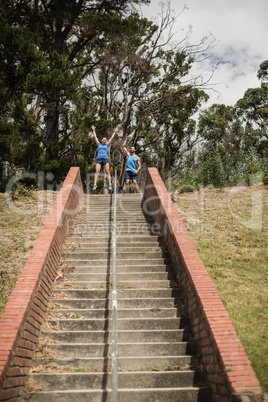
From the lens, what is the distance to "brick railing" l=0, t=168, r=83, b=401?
11.6ft

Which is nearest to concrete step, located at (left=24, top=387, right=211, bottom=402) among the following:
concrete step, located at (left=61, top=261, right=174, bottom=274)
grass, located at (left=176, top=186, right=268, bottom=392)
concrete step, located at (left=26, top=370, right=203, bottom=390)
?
concrete step, located at (left=26, top=370, right=203, bottom=390)

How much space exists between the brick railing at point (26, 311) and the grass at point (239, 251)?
2673 mm

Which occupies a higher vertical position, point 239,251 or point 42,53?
point 42,53

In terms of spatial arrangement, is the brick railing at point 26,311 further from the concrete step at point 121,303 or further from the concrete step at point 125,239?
the concrete step at point 125,239

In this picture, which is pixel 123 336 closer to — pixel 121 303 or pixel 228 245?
pixel 121 303

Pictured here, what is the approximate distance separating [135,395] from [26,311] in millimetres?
1606

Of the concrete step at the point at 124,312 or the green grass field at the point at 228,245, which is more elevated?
the green grass field at the point at 228,245

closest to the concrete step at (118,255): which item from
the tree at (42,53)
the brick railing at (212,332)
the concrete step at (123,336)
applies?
the brick railing at (212,332)

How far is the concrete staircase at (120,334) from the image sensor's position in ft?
12.5

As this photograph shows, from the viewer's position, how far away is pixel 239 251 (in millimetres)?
7312

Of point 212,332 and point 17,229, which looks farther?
point 17,229

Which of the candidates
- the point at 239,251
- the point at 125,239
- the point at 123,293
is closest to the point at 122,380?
the point at 123,293

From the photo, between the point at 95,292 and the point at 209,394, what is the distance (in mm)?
2289

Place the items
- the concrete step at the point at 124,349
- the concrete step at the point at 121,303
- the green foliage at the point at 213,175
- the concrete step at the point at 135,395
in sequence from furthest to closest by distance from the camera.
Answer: the green foliage at the point at 213,175 < the concrete step at the point at 121,303 < the concrete step at the point at 124,349 < the concrete step at the point at 135,395
